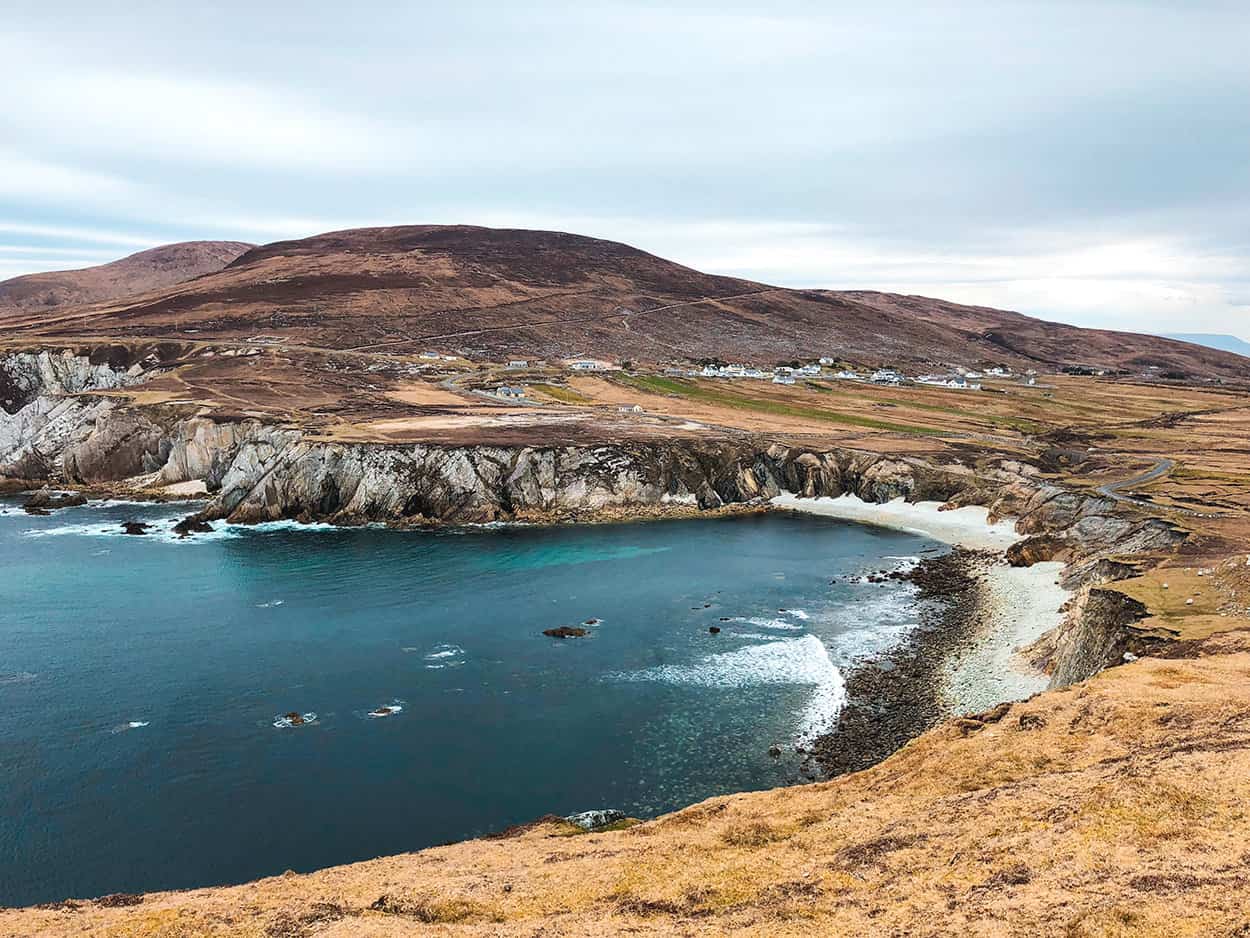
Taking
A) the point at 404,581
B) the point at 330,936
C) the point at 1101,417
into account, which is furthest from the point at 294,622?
the point at 1101,417

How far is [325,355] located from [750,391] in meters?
85.2

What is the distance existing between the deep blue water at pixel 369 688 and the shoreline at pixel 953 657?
6.66 ft

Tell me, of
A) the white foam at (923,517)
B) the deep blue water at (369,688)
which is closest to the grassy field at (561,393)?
the white foam at (923,517)

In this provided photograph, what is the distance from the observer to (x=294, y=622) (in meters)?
57.4

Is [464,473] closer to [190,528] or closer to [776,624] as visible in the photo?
[190,528]

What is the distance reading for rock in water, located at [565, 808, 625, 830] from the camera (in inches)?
1168

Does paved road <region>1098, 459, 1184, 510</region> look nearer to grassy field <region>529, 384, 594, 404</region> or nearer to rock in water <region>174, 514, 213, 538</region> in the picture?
grassy field <region>529, 384, 594, 404</region>

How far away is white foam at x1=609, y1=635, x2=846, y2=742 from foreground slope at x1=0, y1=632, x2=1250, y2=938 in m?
18.4

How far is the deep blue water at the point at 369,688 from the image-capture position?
33188 millimetres

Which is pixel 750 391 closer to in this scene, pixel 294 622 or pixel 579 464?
pixel 579 464

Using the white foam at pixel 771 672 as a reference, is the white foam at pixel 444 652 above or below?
below

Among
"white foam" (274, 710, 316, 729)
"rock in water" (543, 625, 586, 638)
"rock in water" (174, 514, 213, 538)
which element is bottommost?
"white foam" (274, 710, 316, 729)

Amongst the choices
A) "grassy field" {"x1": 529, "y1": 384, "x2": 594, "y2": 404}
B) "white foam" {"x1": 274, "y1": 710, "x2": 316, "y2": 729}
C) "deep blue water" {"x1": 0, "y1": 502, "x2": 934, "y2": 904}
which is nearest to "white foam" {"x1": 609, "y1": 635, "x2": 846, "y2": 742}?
"deep blue water" {"x1": 0, "y1": 502, "x2": 934, "y2": 904}

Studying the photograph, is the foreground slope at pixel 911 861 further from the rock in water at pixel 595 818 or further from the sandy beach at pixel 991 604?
the sandy beach at pixel 991 604
